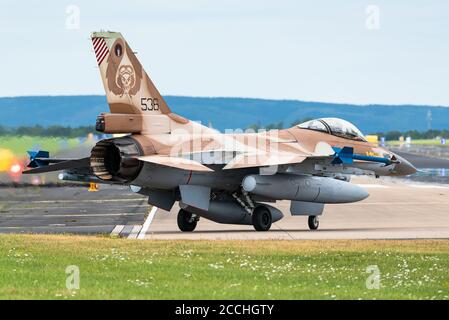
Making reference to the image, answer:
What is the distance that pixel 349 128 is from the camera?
32.5m

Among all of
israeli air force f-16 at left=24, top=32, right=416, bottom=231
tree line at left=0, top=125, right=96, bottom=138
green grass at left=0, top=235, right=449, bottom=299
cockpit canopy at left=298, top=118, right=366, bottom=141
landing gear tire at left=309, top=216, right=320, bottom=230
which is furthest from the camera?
tree line at left=0, top=125, right=96, bottom=138

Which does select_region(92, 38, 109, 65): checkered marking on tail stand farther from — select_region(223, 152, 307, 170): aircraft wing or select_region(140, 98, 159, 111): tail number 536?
select_region(223, 152, 307, 170): aircraft wing

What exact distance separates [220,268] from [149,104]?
33.3ft

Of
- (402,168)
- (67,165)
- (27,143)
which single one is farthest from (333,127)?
(27,143)

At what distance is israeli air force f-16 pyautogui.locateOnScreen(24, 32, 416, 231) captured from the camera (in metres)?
27.9

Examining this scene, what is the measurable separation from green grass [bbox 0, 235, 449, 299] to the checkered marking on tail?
4.62 metres

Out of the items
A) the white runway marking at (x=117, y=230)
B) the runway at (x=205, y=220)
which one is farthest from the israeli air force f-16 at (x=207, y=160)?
the white runway marking at (x=117, y=230)

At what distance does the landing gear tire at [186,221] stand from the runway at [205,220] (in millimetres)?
210

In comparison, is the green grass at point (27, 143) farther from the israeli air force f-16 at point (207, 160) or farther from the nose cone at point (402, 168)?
the nose cone at point (402, 168)

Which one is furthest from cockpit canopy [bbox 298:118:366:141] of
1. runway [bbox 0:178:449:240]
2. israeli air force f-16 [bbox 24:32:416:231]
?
runway [bbox 0:178:449:240]

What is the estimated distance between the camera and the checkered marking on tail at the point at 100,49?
27.9 meters

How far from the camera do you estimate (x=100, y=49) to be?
27969mm

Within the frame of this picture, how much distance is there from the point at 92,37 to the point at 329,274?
1158 centimetres
